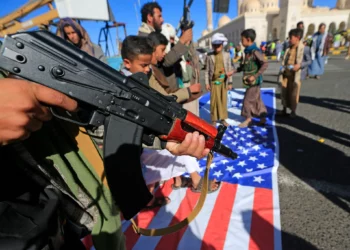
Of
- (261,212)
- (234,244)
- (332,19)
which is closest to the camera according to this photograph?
(234,244)

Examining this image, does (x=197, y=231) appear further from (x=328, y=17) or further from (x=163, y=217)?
(x=328, y=17)

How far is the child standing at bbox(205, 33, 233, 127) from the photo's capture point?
169 inches

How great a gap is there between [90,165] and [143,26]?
2.84m

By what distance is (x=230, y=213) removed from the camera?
2111mm

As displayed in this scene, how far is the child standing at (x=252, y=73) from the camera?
153 inches

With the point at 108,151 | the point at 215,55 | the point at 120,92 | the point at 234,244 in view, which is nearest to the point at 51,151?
the point at 108,151

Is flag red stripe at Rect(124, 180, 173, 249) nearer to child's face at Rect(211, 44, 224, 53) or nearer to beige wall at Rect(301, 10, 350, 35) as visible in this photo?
child's face at Rect(211, 44, 224, 53)

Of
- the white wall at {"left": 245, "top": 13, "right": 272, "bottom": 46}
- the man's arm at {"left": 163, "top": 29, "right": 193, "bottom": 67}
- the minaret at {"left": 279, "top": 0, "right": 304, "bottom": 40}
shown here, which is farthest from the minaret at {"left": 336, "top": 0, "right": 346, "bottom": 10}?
the man's arm at {"left": 163, "top": 29, "right": 193, "bottom": 67}

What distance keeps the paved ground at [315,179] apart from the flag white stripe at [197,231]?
0.67 metres

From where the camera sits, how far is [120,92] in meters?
1.01

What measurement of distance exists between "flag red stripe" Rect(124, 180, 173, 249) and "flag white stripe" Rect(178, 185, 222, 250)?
1.37 ft

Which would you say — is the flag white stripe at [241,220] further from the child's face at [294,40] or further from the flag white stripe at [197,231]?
the child's face at [294,40]

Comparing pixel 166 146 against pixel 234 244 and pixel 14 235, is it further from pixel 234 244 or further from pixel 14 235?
pixel 234 244

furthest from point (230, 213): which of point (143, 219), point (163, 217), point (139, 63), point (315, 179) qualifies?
point (139, 63)
